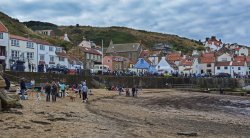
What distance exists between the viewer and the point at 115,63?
386ft

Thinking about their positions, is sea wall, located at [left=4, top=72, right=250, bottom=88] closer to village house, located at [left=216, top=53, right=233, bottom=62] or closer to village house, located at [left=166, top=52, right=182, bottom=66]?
village house, located at [left=216, top=53, right=233, bottom=62]

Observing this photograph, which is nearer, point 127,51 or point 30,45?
point 30,45

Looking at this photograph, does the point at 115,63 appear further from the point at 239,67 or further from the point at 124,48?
the point at 239,67

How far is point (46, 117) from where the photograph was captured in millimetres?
22922

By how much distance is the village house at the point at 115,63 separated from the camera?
11484cm

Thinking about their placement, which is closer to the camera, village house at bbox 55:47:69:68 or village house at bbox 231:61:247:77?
village house at bbox 55:47:69:68

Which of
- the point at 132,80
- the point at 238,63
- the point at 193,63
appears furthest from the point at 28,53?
the point at 238,63

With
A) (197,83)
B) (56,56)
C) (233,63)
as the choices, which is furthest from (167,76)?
(233,63)

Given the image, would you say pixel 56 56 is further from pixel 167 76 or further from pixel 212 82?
pixel 212 82

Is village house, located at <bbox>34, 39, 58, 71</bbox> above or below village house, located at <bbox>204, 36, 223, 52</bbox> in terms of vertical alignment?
below

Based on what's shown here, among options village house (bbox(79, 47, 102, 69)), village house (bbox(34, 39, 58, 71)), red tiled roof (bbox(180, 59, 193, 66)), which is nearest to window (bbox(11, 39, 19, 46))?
village house (bbox(34, 39, 58, 71))

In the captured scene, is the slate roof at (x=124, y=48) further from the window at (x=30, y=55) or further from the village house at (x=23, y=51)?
the window at (x=30, y=55)

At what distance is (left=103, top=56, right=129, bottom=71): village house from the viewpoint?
377 feet

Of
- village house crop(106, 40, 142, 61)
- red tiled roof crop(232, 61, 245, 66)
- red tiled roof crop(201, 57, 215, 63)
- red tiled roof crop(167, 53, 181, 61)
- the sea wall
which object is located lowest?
the sea wall
